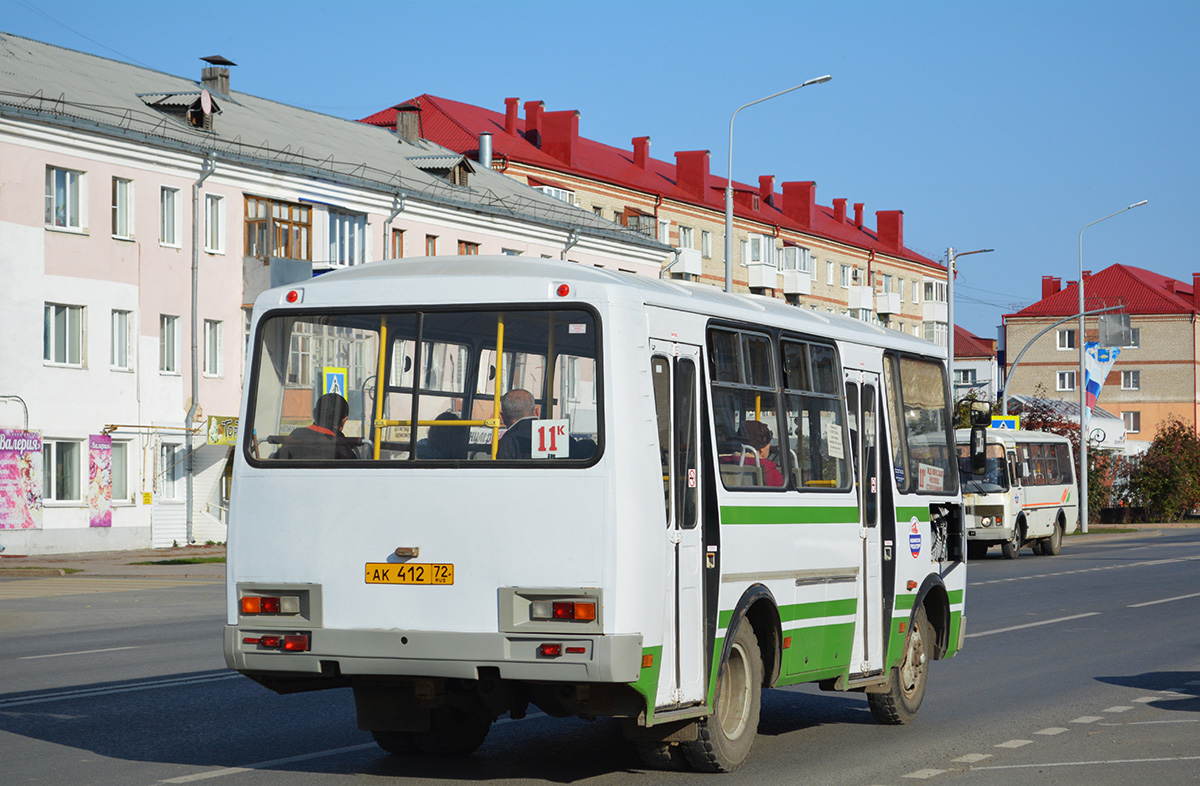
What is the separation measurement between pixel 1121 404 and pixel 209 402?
73622mm

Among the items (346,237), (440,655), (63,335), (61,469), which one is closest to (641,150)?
(346,237)

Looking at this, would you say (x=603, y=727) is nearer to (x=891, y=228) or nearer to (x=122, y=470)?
(x=122, y=470)

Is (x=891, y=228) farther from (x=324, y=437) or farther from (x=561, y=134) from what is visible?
(x=324, y=437)

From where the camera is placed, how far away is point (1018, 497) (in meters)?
36.4

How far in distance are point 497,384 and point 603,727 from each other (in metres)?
3.41

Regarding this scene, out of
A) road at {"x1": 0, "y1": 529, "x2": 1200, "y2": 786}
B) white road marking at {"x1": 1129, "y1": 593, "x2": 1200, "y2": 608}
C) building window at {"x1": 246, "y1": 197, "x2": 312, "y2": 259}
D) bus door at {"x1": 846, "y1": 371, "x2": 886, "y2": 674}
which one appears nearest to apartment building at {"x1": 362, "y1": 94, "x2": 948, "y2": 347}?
building window at {"x1": 246, "y1": 197, "x2": 312, "y2": 259}

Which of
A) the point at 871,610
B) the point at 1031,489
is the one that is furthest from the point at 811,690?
the point at 1031,489

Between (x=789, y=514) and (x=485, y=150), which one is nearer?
(x=789, y=514)

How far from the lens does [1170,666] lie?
581 inches

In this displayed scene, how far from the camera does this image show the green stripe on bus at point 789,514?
28.9ft

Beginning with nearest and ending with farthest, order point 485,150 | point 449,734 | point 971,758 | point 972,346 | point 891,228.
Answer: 1. point 449,734
2. point 971,758
3. point 485,150
4. point 891,228
5. point 972,346

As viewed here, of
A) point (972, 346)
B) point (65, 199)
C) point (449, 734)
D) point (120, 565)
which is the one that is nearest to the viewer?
point (449, 734)

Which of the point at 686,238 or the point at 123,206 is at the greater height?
the point at 686,238

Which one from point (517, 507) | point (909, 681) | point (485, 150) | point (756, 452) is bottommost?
point (909, 681)
